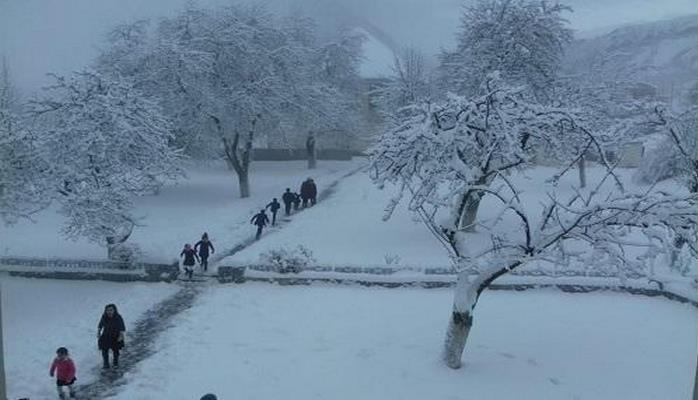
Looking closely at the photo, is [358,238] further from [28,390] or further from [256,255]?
[28,390]

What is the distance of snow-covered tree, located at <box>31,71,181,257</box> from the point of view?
1672cm

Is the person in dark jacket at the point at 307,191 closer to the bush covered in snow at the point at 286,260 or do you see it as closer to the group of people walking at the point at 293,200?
the group of people walking at the point at 293,200

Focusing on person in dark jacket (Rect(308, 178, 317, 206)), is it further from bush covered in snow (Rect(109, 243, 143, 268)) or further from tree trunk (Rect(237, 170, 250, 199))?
bush covered in snow (Rect(109, 243, 143, 268))

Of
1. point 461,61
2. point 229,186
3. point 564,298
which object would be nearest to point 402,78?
point 229,186

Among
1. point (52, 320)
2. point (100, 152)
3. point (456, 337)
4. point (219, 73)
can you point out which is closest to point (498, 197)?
point (456, 337)

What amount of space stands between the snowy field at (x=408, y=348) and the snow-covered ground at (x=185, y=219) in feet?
15.1

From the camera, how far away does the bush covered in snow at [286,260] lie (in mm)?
16219

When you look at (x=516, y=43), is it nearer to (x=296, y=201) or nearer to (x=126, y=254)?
(x=296, y=201)

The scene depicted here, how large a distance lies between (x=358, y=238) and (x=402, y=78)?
19.4 metres

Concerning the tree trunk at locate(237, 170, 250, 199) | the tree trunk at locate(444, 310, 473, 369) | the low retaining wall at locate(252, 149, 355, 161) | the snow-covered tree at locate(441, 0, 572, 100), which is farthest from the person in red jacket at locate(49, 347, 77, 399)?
the low retaining wall at locate(252, 149, 355, 161)

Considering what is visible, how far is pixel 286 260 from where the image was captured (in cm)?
1627

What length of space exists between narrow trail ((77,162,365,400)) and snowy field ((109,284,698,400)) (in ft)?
0.81

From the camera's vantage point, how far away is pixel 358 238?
70.2 feet

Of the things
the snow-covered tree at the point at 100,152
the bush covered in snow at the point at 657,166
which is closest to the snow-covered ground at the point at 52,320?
the snow-covered tree at the point at 100,152
